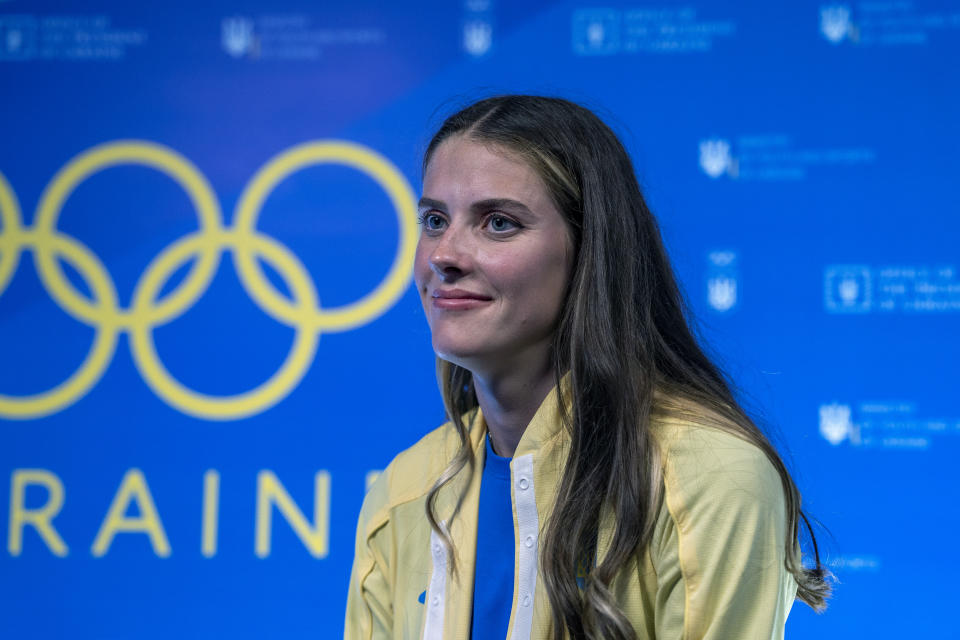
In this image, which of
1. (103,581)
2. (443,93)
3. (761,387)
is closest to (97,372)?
(103,581)

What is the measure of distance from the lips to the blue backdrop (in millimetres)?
1572

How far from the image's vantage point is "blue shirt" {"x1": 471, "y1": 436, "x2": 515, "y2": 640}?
1.62 meters

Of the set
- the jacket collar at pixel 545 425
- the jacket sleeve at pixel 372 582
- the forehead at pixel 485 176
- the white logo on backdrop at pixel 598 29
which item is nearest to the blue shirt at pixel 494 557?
the jacket collar at pixel 545 425

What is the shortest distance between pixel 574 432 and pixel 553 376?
14 centimetres

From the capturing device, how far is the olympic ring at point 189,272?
320 centimetres

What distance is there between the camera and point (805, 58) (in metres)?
3.07

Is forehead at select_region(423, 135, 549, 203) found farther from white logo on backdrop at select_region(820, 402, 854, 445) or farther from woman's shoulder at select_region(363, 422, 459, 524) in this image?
white logo on backdrop at select_region(820, 402, 854, 445)

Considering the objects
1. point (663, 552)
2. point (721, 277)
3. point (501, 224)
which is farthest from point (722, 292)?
point (663, 552)

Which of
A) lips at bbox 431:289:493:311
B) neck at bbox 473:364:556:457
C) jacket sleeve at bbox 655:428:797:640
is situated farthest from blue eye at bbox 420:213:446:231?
jacket sleeve at bbox 655:428:797:640

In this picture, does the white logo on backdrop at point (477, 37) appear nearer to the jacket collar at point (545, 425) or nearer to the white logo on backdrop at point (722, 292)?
the white logo on backdrop at point (722, 292)

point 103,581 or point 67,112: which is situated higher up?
point 67,112

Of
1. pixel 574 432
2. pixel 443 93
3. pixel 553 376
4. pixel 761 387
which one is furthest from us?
pixel 443 93

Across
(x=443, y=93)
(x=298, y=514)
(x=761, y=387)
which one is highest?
(x=443, y=93)

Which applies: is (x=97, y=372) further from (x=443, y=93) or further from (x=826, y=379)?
(x=826, y=379)
